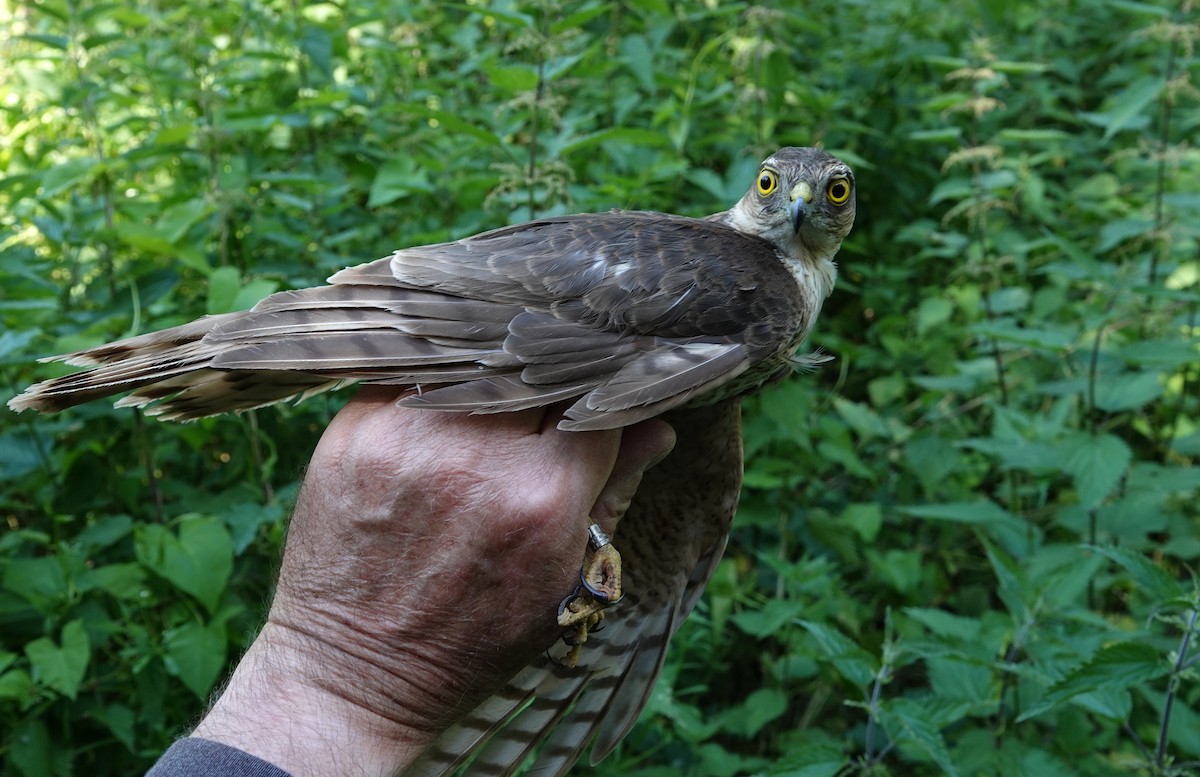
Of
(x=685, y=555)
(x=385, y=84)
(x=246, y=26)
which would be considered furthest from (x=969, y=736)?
(x=246, y=26)

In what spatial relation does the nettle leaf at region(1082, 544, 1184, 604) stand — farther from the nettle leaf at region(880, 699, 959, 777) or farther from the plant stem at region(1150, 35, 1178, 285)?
the plant stem at region(1150, 35, 1178, 285)

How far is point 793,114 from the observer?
14.6ft

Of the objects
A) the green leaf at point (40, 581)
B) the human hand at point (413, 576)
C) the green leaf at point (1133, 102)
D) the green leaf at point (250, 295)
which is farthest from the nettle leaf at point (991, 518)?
the green leaf at point (40, 581)

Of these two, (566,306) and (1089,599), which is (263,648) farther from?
(1089,599)

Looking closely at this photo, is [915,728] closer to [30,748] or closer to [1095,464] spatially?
[1095,464]

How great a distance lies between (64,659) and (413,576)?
4.19ft

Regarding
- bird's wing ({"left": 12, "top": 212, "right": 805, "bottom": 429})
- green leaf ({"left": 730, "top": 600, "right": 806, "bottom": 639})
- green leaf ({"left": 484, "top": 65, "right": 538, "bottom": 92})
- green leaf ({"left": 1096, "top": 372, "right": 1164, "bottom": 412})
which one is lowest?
green leaf ({"left": 730, "top": 600, "right": 806, "bottom": 639})

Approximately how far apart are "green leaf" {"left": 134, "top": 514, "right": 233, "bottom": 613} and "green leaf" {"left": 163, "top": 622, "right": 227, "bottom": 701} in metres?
0.09

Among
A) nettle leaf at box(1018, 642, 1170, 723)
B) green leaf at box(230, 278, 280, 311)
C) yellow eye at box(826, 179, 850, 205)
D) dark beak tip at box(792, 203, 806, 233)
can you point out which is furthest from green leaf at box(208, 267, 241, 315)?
nettle leaf at box(1018, 642, 1170, 723)

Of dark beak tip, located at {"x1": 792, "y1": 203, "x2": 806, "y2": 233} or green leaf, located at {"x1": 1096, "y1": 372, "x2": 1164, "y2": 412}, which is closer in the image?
dark beak tip, located at {"x1": 792, "y1": 203, "x2": 806, "y2": 233}

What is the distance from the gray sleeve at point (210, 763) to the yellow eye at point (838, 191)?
2.05 meters

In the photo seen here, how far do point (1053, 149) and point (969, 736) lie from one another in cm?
339

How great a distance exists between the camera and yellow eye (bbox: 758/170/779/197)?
111 inches

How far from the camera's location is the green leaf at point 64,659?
2494 mm
